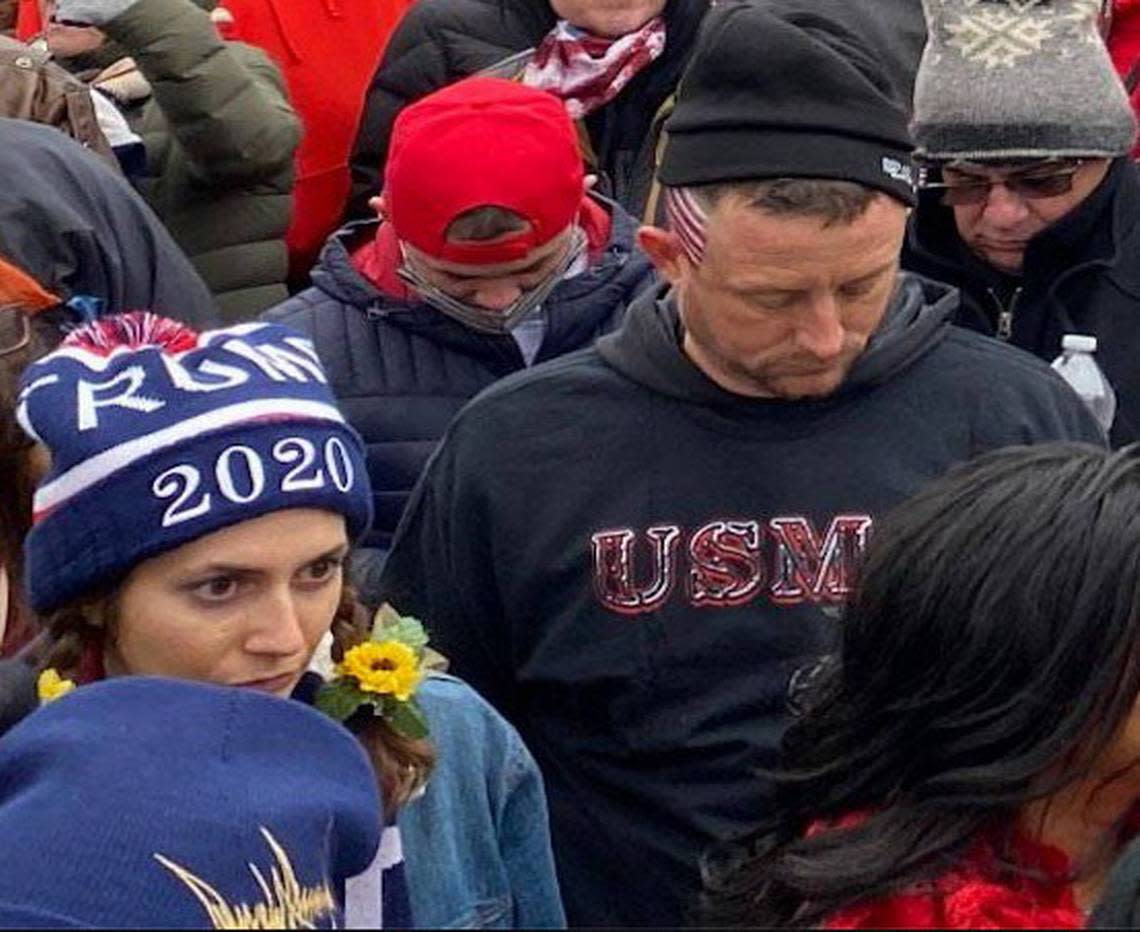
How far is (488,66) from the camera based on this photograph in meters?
5.18

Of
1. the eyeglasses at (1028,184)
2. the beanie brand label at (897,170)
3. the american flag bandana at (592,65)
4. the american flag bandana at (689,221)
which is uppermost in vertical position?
the beanie brand label at (897,170)

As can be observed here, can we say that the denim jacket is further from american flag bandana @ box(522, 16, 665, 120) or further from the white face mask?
american flag bandana @ box(522, 16, 665, 120)

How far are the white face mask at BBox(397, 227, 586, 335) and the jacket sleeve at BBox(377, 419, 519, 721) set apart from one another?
2.57ft

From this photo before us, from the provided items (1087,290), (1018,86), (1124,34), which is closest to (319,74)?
(1124,34)

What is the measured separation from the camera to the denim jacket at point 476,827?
2820 millimetres

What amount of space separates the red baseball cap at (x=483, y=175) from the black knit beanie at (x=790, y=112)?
0.89 meters

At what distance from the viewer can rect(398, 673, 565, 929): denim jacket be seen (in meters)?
2.82

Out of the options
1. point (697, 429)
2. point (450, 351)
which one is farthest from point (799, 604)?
point (450, 351)

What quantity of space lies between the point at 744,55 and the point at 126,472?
95 centimetres

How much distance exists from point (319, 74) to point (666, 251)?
278cm

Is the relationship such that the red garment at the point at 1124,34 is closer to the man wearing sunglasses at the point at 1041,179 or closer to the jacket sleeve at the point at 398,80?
the man wearing sunglasses at the point at 1041,179

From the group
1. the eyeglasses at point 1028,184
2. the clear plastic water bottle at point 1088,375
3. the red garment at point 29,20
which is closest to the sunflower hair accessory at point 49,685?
the clear plastic water bottle at point 1088,375
